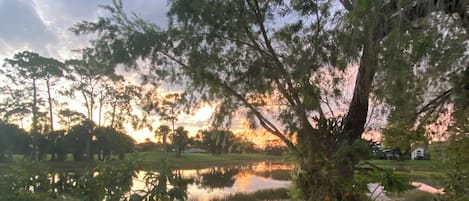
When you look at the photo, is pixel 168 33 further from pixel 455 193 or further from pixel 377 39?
pixel 455 193

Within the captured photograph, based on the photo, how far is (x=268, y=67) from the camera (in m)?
9.05

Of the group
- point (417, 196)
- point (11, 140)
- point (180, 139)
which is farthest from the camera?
point (180, 139)

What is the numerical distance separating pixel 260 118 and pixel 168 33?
2717 millimetres

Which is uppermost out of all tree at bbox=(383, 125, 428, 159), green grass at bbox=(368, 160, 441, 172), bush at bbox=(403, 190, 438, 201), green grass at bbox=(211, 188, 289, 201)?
tree at bbox=(383, 125, 428, 159)

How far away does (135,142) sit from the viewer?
40.8 metres

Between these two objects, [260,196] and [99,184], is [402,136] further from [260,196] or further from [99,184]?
[260,196]

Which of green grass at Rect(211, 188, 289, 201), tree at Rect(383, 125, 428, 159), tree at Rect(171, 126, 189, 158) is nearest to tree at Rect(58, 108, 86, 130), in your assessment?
tree at Rect(171, 126, 189, 158)

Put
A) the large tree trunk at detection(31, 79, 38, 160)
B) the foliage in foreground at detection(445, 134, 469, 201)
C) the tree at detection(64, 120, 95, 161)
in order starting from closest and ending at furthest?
the foliage in foreground at detection(445, 134, 469, 201) → the large tree trunk at detection(31, 79, 38, 160) → the tree at detection(64, 120, 95, 161)

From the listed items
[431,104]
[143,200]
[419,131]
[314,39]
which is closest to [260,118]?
[314,39]

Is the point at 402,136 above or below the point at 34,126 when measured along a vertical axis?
below

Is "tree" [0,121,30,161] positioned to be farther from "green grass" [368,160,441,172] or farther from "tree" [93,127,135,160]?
"green grass" [368,160,441,172]

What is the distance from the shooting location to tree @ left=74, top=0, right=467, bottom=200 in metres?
7.98

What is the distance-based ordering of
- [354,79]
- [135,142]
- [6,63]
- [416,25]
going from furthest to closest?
[135,142]
[6,63]
[354,79]
[416,25]

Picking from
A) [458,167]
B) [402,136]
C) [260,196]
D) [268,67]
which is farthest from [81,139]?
[458,167]
